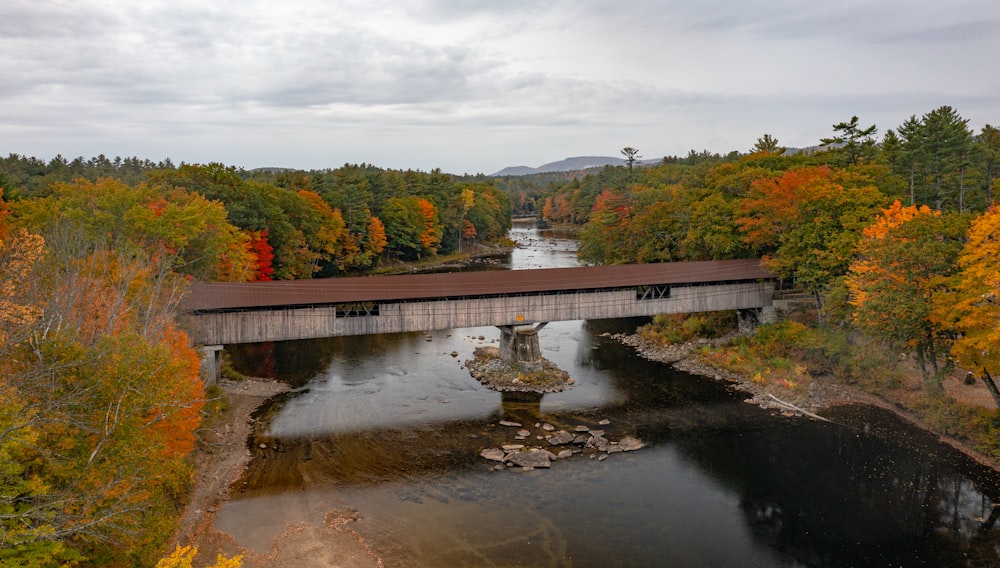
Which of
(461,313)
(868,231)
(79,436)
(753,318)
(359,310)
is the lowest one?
(753,318)

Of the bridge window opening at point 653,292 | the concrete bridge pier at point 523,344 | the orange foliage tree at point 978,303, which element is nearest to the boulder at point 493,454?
the concrete bridge pier at point 523,344

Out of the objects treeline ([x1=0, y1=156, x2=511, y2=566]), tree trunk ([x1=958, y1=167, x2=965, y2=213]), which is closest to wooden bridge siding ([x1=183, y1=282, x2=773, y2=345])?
treeline ([x1=0, y1=156, x2=511, y2=566])

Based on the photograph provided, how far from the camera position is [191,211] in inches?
1260

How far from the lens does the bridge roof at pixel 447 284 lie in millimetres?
28734

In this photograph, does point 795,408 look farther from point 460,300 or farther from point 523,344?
point 460,300

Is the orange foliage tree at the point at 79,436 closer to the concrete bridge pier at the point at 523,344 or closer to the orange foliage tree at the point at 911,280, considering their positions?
the concrete bridge pier at the point at 523,344

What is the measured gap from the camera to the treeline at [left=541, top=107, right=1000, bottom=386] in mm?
23391

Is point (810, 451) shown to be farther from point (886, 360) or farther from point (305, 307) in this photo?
point (305, 307)

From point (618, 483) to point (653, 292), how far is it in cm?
1493

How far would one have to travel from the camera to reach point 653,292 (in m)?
34.6

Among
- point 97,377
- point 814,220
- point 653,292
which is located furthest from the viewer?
point 653,292

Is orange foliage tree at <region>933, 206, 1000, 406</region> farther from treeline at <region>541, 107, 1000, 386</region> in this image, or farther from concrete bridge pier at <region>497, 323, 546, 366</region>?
Answer: concrete bridge pier at <region>497, 323, 546, 366</region>

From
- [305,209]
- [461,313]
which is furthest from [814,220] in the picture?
[305,209]

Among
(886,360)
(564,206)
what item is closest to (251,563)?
(886,360)
